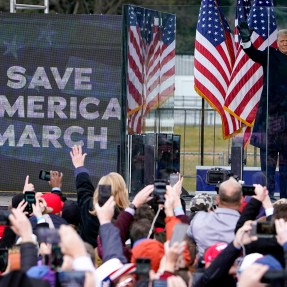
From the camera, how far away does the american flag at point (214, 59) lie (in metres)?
16.7

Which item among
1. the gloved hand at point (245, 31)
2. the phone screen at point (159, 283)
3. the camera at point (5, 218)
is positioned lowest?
the phone screen at point (159, 283)

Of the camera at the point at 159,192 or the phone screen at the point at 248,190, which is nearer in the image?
the camera at the point at 159,192

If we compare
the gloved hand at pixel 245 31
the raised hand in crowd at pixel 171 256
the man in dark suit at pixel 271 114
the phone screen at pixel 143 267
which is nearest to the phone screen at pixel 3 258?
the raised hand in crowd at pixel 171 256

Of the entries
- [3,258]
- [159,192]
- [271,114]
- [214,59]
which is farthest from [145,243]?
[214,59]

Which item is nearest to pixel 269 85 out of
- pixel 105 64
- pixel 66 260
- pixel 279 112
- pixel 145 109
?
pixel 279 112

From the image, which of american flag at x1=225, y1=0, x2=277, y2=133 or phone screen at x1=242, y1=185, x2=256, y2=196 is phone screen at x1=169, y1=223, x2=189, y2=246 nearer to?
phone screen at x1=242, y1=185, x2=256, y2=196

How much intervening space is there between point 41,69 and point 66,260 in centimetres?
1347

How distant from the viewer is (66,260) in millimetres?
6703

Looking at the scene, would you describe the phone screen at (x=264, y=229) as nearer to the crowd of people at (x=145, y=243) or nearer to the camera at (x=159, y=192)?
the crowd of people at (x=145, y=243)

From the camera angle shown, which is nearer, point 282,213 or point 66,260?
point 66,260

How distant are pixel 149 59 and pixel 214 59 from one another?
79 cm

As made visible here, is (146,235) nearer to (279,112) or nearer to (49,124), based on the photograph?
(279,112)

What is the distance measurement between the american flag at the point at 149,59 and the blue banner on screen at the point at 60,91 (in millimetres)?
2746

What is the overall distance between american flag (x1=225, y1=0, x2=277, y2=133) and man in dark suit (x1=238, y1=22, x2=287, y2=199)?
9 centimetres
